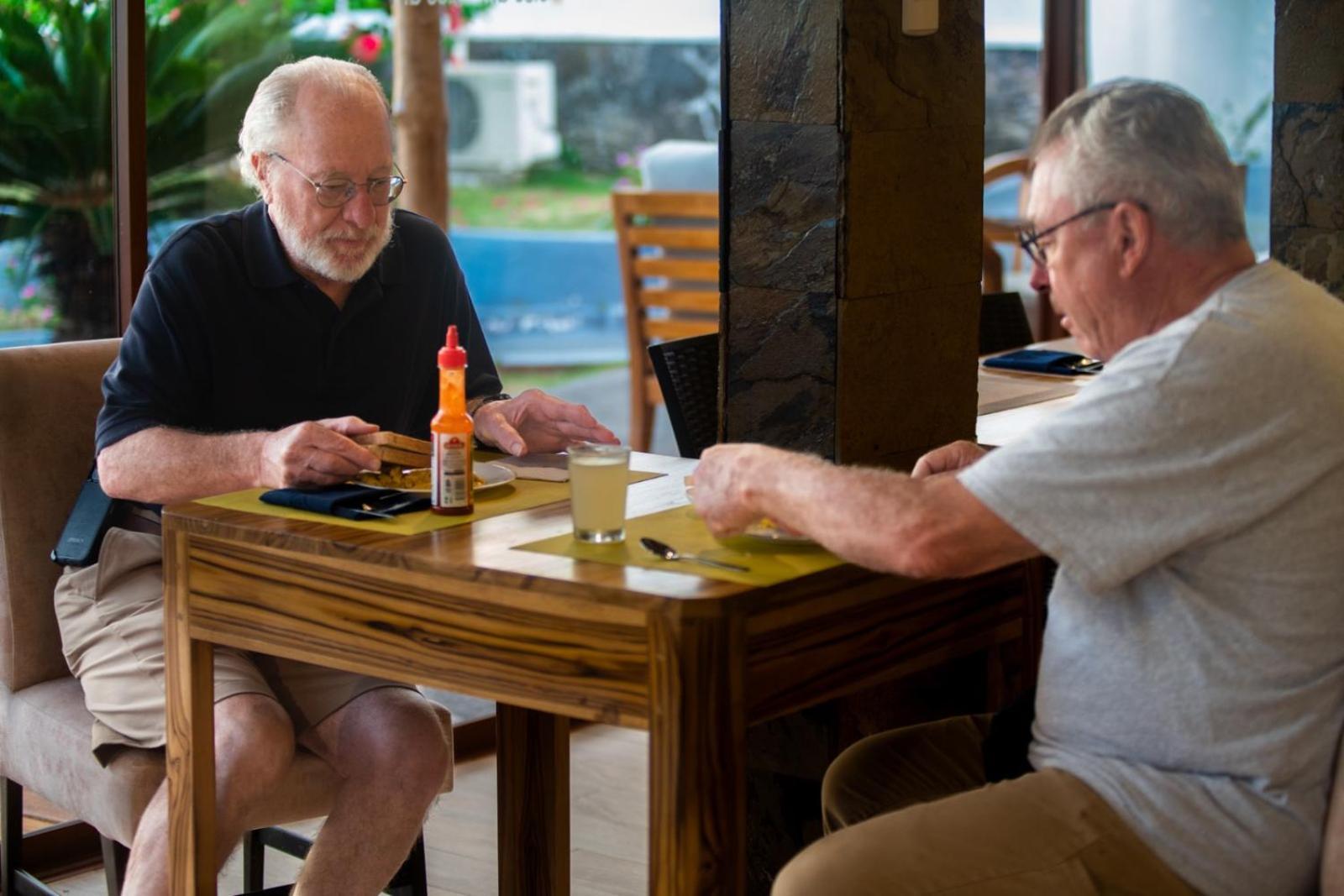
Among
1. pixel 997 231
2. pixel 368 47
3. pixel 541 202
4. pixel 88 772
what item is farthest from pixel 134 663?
pixel 541 202

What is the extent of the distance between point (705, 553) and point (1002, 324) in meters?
2.10

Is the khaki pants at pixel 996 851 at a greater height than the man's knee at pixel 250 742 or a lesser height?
greater

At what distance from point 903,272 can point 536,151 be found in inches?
226

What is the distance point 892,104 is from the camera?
7.38 ft

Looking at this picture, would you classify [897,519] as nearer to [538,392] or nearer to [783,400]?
[783,400]

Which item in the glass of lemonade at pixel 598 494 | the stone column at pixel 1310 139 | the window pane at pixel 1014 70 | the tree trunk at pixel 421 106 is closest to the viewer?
the glass of lemonade at pixel 598 494

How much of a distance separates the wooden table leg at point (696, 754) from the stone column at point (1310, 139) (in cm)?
242

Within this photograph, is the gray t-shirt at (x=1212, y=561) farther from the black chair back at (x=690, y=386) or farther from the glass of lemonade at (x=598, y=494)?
the black chair back at (x=690, y=386)

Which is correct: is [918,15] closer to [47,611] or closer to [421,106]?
[47,611]

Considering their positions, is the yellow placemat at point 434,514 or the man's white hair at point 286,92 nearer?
the yellow placemat at point 434,514

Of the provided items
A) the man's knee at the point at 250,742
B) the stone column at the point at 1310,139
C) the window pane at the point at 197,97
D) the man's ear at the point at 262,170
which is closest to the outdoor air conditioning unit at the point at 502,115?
the window pane at the point at 197,97

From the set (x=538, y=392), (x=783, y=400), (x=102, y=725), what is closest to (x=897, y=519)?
(x=783, y=400)

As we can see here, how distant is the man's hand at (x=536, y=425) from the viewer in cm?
239

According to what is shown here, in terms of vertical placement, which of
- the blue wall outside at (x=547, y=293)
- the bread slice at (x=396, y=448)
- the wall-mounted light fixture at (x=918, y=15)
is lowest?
the blue wall outside at (x=547, y=293)
